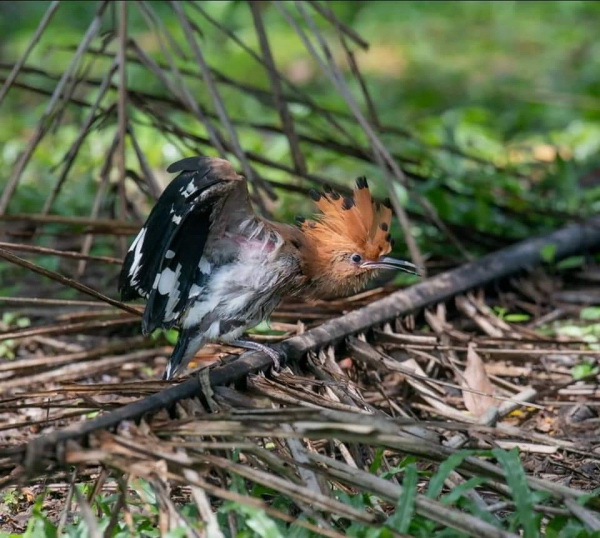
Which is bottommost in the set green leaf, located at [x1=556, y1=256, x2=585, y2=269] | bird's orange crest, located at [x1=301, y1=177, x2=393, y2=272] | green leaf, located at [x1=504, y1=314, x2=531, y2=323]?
green leaf, located at [x1=504, y1=314, x2=531, y2=323]

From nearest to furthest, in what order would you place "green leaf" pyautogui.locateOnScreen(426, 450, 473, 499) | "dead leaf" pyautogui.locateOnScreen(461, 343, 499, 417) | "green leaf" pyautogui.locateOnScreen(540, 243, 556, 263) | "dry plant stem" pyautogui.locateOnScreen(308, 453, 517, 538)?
"dry plant stem" pyautogui.locateOnScreen(308, 453, 517, 538) < "green leaf" pyautogui.locateOnScreen(426, 450, 473, 499) < "dead leaf" pyautogui.locateOnScreen(461, 343, 499, 417) < "green leaf" pyautogui.locateOnScreen(540, 243, 556, 263)

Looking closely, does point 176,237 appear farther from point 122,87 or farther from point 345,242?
point 122,87

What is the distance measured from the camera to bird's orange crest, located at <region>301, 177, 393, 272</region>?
404cm

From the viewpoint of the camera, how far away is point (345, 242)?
161 inches

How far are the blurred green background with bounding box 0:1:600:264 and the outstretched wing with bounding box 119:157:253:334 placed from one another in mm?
1707

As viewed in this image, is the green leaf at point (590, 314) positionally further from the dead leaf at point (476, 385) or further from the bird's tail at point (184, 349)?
the bird's tail at point (184, 349)

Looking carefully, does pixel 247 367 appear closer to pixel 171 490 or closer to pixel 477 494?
pixel 171 490

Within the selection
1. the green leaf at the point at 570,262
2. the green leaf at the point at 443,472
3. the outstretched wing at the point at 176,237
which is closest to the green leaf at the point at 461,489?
the green leaf at the point at 443,472

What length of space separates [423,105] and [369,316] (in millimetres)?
5554

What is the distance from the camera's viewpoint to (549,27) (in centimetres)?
1066

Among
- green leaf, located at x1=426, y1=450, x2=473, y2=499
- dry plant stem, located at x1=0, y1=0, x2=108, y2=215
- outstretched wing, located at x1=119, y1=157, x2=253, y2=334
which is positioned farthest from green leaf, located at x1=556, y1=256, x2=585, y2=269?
green leaf, located at x1=426, y1=450, x2=473, y2=499

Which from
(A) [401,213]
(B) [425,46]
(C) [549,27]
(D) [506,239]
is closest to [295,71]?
(B) [425,46]

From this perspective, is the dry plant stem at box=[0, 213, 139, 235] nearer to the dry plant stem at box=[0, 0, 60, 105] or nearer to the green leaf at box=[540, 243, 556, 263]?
the dry plant stem at box=[0, 0, 60, 105]

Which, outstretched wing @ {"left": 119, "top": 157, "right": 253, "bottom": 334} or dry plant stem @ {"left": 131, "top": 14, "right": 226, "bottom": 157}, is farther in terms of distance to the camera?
dry plant stem @ {"left": 131, "top": 14, "right": 226, "bottom": 157}
